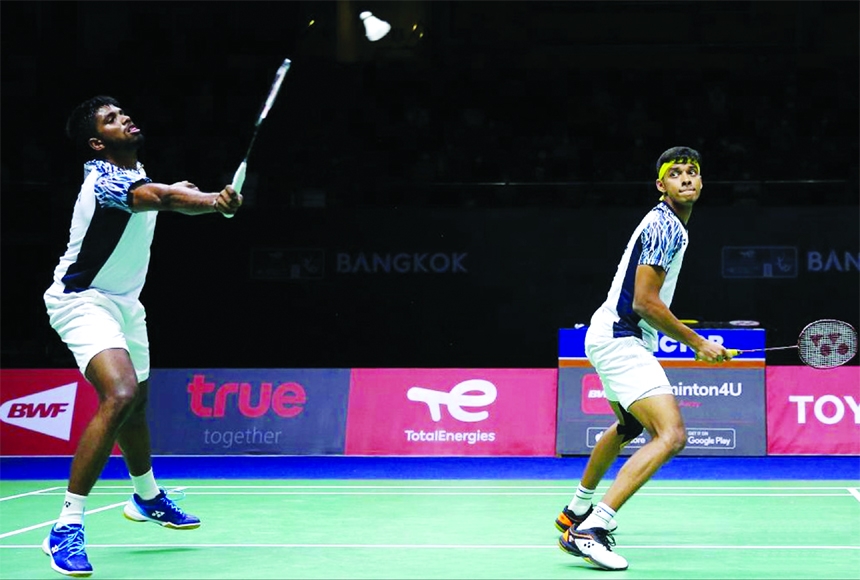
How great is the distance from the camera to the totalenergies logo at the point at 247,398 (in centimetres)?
1005

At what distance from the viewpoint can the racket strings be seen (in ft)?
17.5

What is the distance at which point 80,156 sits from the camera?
13.0 meters

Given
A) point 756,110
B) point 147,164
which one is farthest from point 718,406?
point 147,164

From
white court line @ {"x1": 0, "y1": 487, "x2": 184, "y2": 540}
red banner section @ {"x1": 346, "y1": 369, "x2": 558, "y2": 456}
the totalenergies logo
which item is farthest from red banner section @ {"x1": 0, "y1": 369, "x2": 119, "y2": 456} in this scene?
white court line @ {"x1": 0, "y1": 487, "x2": 184, "y2": 540}

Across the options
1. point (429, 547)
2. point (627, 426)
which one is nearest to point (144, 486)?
point (429, 547)

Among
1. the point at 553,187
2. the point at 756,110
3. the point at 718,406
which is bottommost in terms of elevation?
the point at 718,406

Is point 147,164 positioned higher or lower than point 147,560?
higher

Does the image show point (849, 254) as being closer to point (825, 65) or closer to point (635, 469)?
point (825, 65)

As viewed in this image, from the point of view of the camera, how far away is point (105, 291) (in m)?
4.77

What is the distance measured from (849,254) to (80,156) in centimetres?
838

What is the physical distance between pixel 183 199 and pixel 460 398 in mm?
5851

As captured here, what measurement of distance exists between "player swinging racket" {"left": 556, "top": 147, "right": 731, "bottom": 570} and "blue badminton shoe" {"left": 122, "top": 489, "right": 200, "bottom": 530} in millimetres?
1699

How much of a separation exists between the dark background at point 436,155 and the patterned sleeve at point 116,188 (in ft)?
25.0

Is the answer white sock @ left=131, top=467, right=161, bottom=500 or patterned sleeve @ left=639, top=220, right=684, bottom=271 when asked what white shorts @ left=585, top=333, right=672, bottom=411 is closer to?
patterned sleeve @ left=639, top=220, right=684, bottom=271
